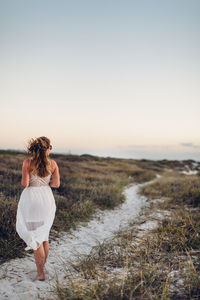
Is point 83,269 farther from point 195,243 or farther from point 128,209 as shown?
point 128,209

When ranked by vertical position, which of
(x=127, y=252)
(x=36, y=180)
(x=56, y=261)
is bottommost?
(x=56, y=261)

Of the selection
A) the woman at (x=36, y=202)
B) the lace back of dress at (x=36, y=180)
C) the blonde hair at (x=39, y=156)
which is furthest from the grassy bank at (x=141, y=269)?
the blonde hair at (x=39, y=156)

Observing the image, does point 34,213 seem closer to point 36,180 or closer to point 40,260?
→ point 36,180

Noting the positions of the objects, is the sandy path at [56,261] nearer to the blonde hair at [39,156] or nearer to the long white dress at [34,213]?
the long white dress at [34,213]

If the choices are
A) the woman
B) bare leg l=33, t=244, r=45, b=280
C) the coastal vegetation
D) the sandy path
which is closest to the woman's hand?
the woman

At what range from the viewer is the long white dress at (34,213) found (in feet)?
11.3

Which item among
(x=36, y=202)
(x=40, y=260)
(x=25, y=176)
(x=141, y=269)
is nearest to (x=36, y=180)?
(x=25, y=176)

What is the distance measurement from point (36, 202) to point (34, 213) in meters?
0.17

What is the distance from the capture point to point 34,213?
3471mm

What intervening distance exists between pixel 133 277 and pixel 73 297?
0.95 meters

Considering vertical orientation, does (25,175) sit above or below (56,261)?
above

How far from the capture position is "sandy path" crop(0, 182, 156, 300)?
10.6ft

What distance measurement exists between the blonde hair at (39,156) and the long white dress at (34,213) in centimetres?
13

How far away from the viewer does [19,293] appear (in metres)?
3.18
